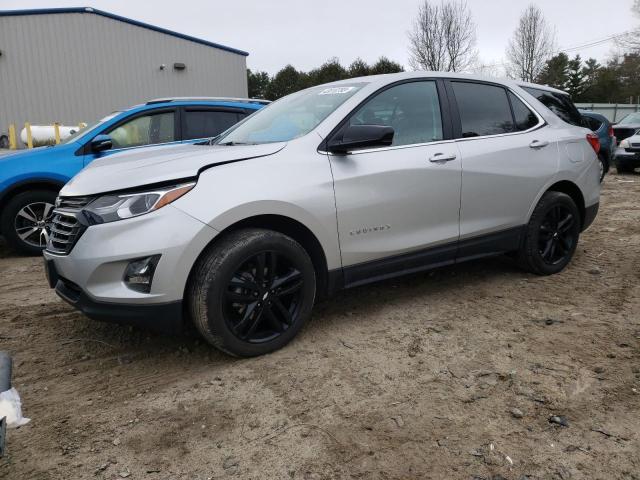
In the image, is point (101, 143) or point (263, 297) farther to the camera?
point (101, 143)

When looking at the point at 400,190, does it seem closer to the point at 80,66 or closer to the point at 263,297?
the point at 263,297

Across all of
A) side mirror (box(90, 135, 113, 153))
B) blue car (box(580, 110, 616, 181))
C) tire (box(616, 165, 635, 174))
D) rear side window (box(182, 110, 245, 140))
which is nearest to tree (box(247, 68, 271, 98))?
tire (box(616, 165, 635, 174))

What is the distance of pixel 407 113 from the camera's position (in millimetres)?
3777

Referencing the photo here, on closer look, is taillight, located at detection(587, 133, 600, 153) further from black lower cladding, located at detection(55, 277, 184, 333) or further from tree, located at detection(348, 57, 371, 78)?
tree, located at detection(348, 57, 371, 78)

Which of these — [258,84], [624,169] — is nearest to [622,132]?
[624,169]

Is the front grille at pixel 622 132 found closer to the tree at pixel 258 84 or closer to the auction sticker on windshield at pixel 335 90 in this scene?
the auction sticker on windshield at pixel 335 90

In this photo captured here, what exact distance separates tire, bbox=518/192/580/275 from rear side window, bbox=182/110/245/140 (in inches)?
147

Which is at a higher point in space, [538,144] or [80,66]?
[80,66]

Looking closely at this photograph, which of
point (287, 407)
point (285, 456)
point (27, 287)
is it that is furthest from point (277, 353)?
point (27, 287)

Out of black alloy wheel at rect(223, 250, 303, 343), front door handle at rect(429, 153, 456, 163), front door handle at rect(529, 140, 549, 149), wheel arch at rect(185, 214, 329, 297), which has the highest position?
front door handle at rect(529, 140, 549, 149)

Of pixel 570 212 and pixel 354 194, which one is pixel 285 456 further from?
pixel 570 212

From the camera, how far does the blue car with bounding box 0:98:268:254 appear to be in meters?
5.65

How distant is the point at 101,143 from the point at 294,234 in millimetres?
3471

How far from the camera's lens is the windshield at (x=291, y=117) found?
137 inches
